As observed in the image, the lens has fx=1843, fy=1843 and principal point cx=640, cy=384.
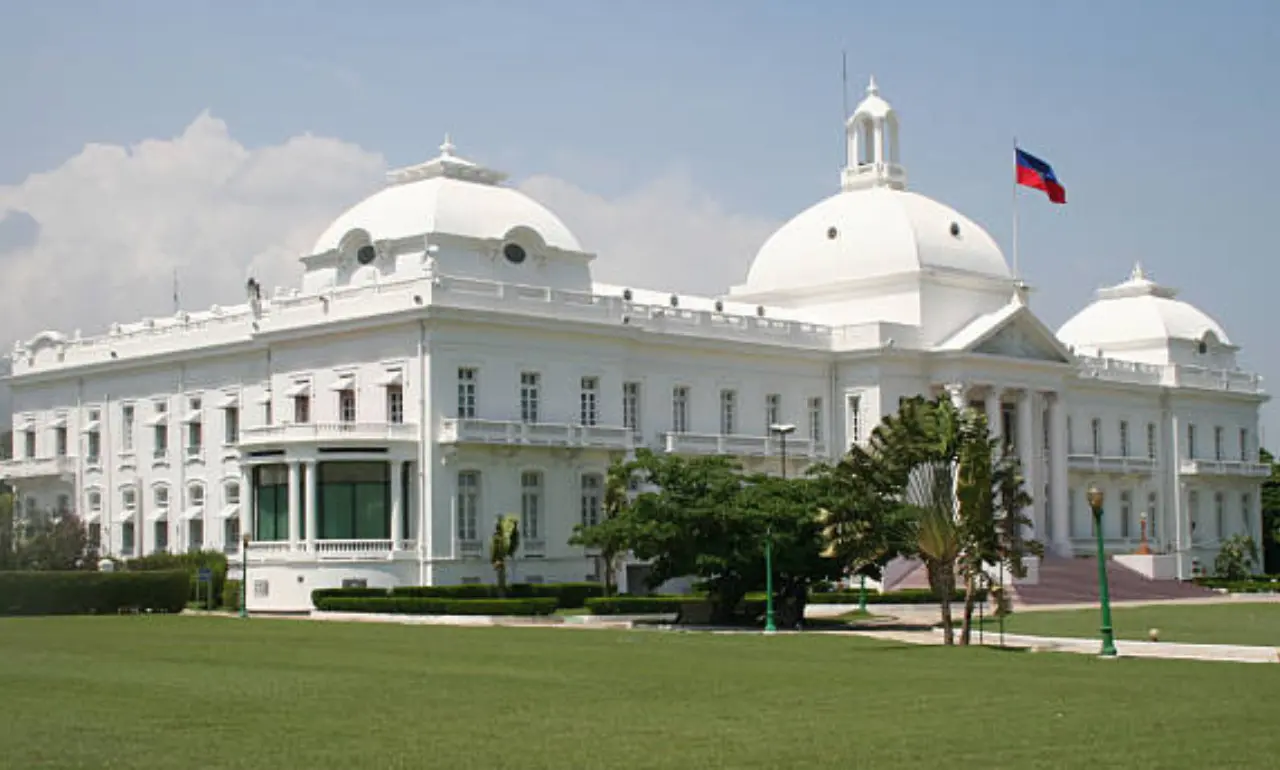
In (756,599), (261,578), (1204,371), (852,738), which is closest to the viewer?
(852,738)

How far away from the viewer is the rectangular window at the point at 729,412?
72.2m

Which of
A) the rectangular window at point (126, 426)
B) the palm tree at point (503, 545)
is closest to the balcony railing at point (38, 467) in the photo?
the rectangular window at point (126, 426)

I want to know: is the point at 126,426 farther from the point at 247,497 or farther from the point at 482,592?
the point at 482,592

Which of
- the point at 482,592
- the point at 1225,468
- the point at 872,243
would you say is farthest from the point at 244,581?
the point at 1225,468

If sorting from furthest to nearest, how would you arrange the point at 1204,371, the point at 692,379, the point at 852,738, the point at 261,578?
1. the point at 1204,371
2. the point at 692,379
3. the point at 261,578
4. the point at 852,738

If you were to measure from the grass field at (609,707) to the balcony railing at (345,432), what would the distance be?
2240 centimetres

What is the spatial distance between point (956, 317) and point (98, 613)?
127ft

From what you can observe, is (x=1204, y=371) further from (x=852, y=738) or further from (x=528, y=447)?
(x=852, y=738)

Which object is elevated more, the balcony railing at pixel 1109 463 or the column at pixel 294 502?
the balcony railing at pixel 1109 463

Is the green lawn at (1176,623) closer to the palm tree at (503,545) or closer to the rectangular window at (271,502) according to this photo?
the palm tree at (503,545)

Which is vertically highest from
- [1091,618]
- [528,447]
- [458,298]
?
[458,298]

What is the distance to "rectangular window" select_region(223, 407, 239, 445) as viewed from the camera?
230ft

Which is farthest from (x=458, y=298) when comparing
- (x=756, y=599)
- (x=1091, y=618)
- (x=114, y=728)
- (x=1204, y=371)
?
(x=1204, y=371)

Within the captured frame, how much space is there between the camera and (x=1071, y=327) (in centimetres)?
9862
